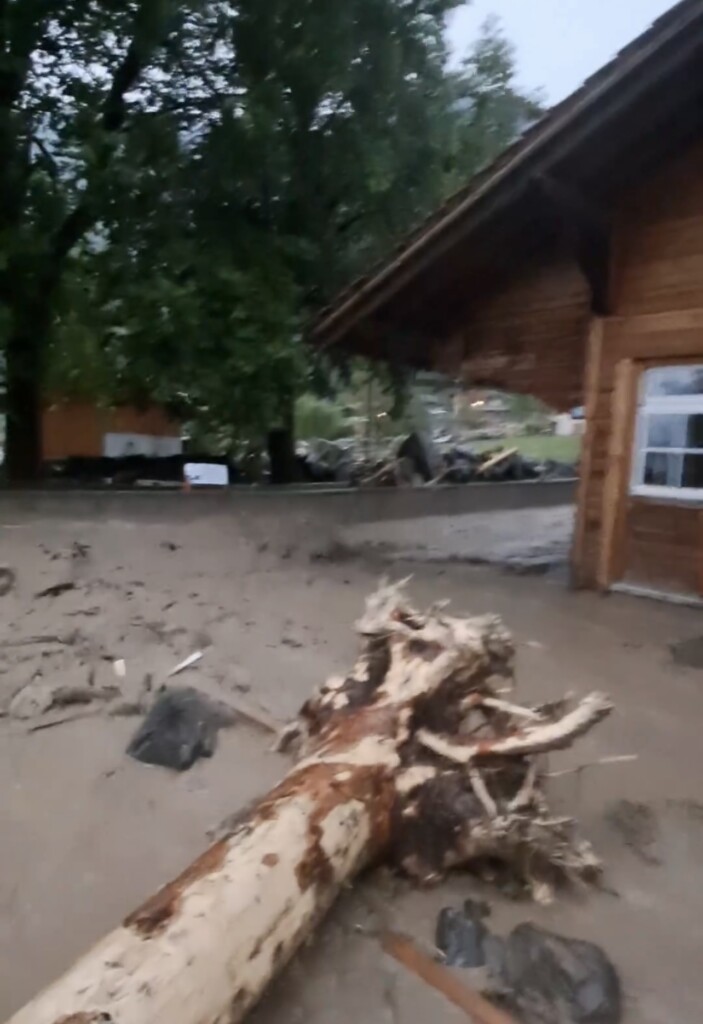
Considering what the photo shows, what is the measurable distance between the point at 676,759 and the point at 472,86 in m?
11.1

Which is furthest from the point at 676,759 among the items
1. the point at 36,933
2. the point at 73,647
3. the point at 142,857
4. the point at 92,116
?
the point at 92,116

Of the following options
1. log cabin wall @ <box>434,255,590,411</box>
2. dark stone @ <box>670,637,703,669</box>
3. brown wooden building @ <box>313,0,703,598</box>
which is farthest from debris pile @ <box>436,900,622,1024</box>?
log cabin wall @ <box>434,255,590,411</box>

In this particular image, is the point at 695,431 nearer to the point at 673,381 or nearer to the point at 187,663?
the point at 673,381

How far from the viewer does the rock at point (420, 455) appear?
1386 cm

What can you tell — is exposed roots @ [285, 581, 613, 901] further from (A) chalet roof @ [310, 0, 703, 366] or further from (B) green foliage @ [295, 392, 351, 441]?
(B) green foliage @ [295, 392, 351, 441]

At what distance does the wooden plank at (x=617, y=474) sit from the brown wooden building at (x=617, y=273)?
0.01 meters

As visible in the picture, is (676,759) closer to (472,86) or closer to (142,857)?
(142,857)

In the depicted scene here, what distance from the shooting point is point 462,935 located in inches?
94.9

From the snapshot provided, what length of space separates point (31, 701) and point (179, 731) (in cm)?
83

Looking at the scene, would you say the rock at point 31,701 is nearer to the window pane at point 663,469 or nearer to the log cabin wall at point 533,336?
the window pane at point 663,469

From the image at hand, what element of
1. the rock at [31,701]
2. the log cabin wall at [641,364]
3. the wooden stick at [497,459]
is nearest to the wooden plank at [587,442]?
the log cabin wall at [641,364]

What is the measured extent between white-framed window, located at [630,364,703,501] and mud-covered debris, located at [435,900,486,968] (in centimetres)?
465

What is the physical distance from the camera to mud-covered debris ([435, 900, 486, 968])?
232cm

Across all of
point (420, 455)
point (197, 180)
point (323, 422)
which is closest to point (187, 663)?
point (197, 180)
